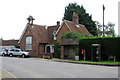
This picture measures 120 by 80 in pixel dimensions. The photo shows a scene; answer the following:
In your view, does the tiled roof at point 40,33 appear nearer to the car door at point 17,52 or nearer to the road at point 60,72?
the car door at point 17,52

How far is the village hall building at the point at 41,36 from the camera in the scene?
44594 millimetres

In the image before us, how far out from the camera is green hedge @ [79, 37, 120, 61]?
96.5 feet

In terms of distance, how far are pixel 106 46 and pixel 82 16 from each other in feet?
122

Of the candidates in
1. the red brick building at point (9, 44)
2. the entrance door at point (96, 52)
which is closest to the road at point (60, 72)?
the entrance door at point (96, 52)

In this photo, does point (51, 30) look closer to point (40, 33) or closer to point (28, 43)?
point (40, 33)

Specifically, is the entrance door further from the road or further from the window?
the window

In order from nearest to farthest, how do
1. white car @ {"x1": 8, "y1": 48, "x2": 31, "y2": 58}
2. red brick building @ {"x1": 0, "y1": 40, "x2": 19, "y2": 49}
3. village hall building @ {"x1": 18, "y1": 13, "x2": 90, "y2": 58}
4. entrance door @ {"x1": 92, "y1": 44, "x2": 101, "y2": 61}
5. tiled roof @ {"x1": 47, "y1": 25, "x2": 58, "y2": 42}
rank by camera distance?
1. entrance door @ {"x1": 92, "y1": 44, "x2": 101, "y2": 61}
2. white car @ {"x1": 8, "y1": 48, "x2": 31, "y2": 58}
3. village hall building @ {"x1": 18, "y1": 13, "x2": 90, "y2": 58}
4. tiled roof @ {"x1": 47, "y1": 25, "x2": 58, "y2": 42}
5. red brick building @ {"x1": 0, "y1": 40, "x2": 19, "y2": 49}

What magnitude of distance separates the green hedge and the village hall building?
11.4 metres

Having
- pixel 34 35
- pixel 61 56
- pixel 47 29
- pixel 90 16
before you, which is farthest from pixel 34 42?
pixel 90 16

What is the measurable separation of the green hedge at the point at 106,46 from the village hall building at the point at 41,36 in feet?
37.5

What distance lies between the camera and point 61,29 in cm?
4394

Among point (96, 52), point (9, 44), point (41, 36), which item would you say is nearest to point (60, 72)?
point (96, 52)

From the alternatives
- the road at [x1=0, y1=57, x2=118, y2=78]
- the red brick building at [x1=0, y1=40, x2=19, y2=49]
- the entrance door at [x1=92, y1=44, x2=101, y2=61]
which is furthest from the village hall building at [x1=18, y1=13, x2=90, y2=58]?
the road at [x1=0, y1=57, x2=118, y2=78]

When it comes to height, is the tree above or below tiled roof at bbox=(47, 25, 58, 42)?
above
